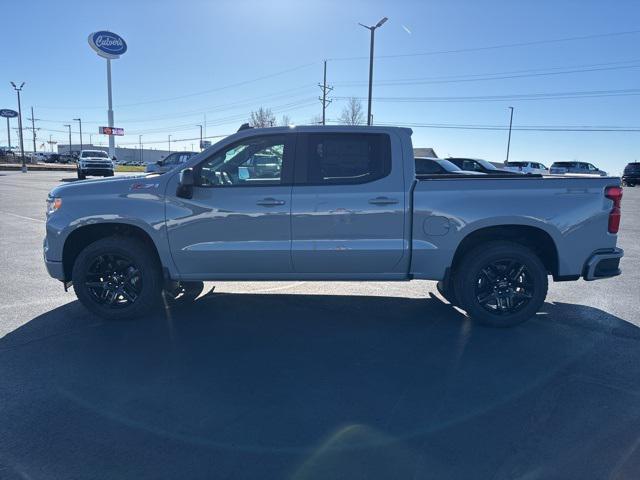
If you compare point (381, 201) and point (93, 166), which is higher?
point (381, 201)

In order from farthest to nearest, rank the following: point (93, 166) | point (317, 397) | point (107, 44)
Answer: point (107, 44) → point (93, 166) → point (317, 397)

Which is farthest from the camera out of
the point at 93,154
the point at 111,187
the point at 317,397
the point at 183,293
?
the point at 93,154

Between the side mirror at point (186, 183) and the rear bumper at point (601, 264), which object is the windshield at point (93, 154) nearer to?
the side mirror at point (186, 183)

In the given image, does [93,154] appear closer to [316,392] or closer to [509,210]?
[509,210]

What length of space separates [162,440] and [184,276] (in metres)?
2.12

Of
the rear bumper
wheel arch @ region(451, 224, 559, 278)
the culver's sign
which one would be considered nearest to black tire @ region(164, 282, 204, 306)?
wheel arch @ region(451, 224, 559, 278)

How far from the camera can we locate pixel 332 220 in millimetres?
4520

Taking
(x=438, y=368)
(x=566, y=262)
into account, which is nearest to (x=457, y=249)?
(x=566, y=262)

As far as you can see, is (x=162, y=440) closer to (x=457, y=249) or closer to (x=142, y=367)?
(x=142, y=367)

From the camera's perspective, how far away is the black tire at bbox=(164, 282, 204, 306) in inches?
215

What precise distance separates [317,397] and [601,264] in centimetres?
325

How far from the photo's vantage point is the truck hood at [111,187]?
458 centimetres

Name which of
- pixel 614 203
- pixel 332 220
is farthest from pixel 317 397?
pixel 614 203

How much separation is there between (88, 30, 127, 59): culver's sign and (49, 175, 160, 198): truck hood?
158 feet
